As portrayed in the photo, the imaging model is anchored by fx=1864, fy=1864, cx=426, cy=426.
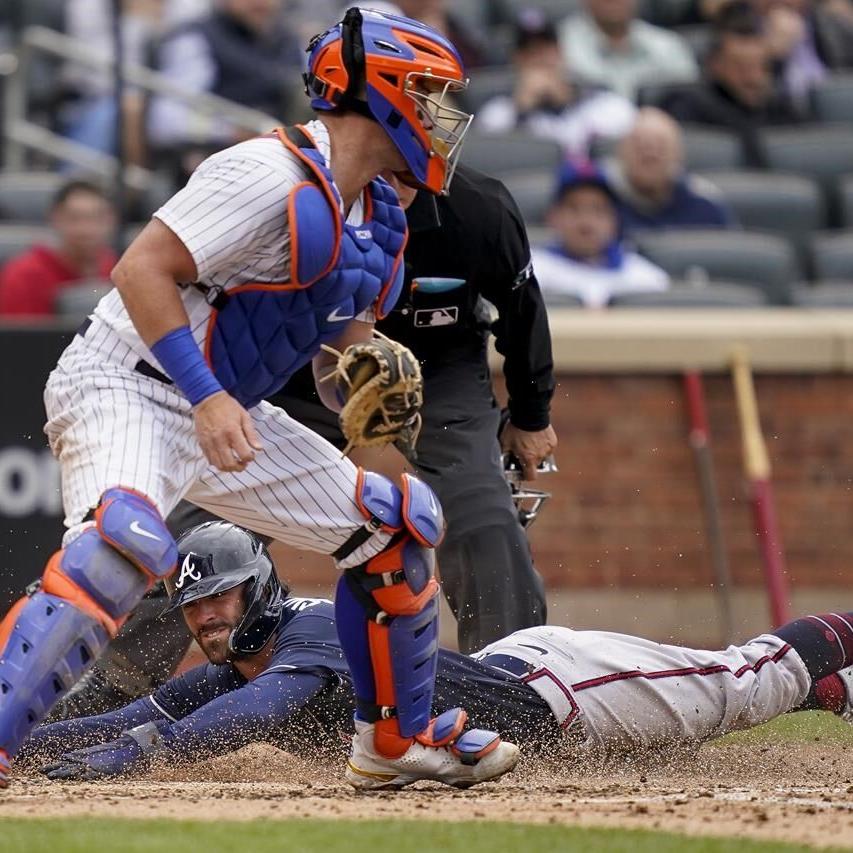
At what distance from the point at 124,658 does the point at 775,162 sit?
6.50 meters

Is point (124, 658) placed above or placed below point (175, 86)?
below

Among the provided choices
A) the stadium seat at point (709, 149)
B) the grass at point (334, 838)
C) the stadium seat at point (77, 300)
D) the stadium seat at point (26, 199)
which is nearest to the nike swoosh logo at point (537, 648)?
the grass at point (334, 838)

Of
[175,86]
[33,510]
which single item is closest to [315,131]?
[33,510]

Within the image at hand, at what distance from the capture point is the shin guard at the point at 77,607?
12.9ft

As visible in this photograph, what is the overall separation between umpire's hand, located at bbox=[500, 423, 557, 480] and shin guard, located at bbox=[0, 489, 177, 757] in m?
→ 2.28

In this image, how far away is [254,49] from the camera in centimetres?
1039

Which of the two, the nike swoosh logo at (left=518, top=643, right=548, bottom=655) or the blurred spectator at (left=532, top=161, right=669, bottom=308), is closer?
the nike swoosh logo at (left=518, top=643, right=548, bottom=655)

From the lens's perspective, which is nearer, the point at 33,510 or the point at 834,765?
the point at 834,765

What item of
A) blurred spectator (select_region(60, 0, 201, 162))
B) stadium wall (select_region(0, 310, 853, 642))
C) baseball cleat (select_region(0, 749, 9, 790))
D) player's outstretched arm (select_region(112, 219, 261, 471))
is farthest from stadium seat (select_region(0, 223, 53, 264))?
baseball cleat (select_region(0, 749, 9, 790))

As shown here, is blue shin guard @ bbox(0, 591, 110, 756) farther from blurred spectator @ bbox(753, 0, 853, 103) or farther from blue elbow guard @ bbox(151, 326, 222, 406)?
blurred spectator @ bbox(753, 0, 853, 103)

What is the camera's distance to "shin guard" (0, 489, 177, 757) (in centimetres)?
395

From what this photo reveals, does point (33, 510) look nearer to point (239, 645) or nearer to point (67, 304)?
point (67, 304)

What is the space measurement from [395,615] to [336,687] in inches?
19.3

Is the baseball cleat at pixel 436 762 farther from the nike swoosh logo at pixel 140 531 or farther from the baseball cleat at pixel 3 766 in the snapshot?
the baseball cleat at pixel 3 766
